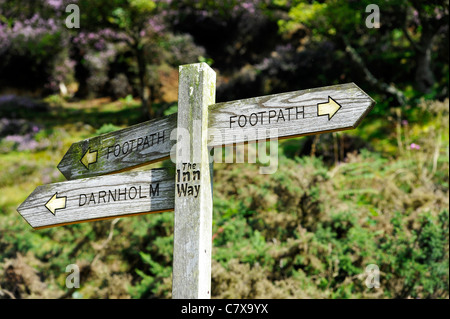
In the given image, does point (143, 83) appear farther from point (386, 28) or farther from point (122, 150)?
point (122, 150)

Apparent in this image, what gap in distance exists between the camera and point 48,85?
573 inches

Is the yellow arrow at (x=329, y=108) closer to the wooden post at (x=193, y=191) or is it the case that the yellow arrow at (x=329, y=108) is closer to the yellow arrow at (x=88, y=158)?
the wooden post at (x=193, y=191)

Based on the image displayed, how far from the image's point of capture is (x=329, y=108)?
181 centimetres

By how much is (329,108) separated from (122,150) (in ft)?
3.49

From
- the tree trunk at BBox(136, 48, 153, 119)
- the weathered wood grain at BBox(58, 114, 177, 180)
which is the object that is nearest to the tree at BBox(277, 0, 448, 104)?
the tree trunk at BBox(136, 48, 153, 119)

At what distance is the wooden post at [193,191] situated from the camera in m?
1.87

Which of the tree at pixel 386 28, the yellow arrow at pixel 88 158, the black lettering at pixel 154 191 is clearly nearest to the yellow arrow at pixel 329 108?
the black lettering at pixel 154 191

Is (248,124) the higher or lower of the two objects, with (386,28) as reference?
lower

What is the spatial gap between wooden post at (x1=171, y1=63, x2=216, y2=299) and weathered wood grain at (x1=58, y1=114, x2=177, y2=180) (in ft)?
0.41

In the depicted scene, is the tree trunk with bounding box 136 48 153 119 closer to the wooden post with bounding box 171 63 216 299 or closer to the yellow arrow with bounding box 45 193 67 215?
the yellow arrow with bounding box 45 193 67 215

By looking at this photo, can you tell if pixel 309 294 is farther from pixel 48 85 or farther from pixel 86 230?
pixel 48 85

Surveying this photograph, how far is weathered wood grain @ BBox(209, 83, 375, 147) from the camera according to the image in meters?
1.76

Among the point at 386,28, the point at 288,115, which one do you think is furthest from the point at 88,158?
the point at 386,28

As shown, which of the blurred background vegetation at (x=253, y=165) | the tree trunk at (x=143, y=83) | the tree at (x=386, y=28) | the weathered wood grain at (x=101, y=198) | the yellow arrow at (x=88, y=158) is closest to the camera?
the weathered wood grain at (x=101, y=198)
